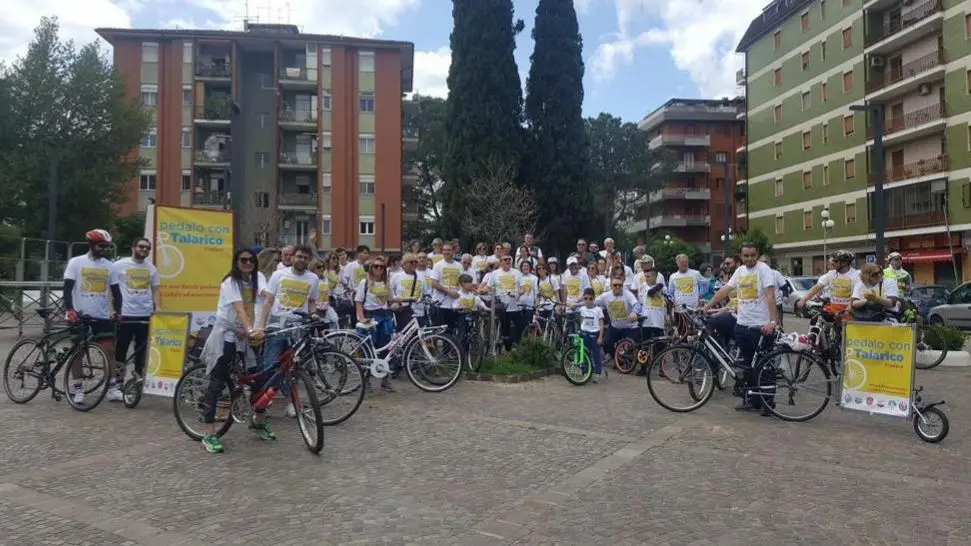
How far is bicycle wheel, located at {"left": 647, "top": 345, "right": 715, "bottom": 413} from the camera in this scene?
8.43 m

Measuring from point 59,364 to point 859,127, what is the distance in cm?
4681

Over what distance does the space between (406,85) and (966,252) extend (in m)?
38.7

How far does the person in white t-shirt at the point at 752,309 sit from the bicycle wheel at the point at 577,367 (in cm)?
240

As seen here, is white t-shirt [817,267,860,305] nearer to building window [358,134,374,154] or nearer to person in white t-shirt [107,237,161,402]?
person in white t-shirt [107,237,161,402]

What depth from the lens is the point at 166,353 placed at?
26.6 feet

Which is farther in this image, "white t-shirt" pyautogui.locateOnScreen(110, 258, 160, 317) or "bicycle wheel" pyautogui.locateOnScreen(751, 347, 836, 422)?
"white t-shirt" pyautogui.locateOnScreen(110, 258, 160, 317)

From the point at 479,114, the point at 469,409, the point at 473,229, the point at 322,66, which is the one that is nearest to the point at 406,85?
the point at 322,66

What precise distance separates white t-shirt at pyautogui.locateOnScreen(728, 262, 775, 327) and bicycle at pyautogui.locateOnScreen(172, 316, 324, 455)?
490 centimetres

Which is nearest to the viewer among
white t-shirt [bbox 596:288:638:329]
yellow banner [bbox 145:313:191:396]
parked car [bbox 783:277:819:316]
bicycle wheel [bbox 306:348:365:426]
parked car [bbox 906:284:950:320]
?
bicycle wheel [bbox 306:348:365:426]

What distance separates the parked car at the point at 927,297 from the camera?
22.5 meters

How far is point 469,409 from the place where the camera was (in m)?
8.45

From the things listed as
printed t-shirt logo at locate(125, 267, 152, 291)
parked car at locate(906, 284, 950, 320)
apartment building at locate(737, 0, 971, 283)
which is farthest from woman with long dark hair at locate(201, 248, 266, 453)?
apartment building at locate(737, 0, 971, 283)

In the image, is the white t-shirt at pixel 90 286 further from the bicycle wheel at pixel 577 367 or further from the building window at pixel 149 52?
the building window at pixel 149 52

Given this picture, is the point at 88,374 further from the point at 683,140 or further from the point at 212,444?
the point at 683,140
